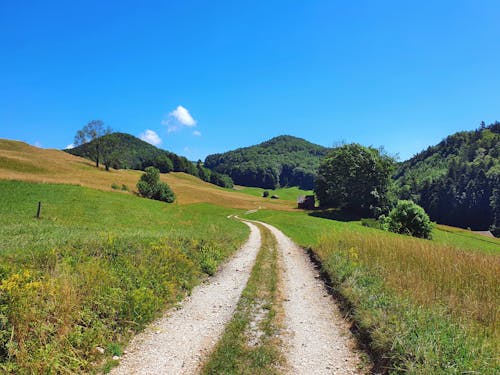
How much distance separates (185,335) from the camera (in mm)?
7254

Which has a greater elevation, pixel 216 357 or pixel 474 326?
pixel 474 326

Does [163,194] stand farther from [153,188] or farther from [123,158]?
[123,158]

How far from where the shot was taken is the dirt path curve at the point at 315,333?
602cm

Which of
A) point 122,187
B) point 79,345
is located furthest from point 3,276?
point 122,187

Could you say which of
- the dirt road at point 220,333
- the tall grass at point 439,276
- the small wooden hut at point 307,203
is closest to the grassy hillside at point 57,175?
the small wooden hut at point 307,203

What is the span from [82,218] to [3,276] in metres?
25.3

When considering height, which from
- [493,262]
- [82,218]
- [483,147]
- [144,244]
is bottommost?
[82,218]

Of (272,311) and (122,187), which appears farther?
(122,187)

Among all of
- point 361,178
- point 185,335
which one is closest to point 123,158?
point 361,178

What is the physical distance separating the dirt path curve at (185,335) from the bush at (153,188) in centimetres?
5478

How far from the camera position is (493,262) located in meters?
11.5

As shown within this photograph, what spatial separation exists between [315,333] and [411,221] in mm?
42192

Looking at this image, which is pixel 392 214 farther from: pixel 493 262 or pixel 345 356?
pixel 345 356

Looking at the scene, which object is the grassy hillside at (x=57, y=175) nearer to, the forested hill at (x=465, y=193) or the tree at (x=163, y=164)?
the tree at (x=163, y=164)
